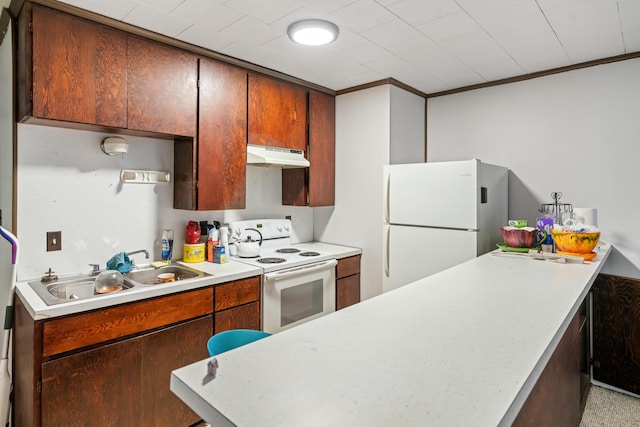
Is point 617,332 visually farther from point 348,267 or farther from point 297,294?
point 297,294

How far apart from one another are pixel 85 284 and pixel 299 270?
1.28 metres

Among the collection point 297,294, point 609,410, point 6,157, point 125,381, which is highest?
point 6,157

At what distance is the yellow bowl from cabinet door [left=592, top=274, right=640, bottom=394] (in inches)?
28.9

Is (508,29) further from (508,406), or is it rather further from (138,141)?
(138,141)

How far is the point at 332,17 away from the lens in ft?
6.46

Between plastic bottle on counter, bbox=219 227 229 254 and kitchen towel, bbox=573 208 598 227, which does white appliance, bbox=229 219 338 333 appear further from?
kitchen towel, bbox=573 208 598 227

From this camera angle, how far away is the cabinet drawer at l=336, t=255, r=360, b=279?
3.01m

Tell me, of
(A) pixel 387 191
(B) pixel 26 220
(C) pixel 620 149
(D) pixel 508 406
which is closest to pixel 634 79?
(C) pixel 620 149

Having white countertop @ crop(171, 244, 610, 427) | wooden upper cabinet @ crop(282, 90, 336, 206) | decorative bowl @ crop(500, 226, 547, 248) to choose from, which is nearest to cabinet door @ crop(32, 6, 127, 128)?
wooden upper cabinet @ crop(282, 90, 336, 206)

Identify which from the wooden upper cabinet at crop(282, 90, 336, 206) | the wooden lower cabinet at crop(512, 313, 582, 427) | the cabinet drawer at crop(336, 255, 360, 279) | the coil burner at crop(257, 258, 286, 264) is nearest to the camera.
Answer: the wooden lower cabinet at crop(512, 313, 582, 427)

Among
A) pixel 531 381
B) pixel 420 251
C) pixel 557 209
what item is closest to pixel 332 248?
pixel 420 251

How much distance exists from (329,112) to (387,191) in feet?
3.27

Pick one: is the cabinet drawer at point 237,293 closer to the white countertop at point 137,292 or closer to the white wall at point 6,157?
the white countertop at point 137,292

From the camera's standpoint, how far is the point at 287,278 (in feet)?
8.30
